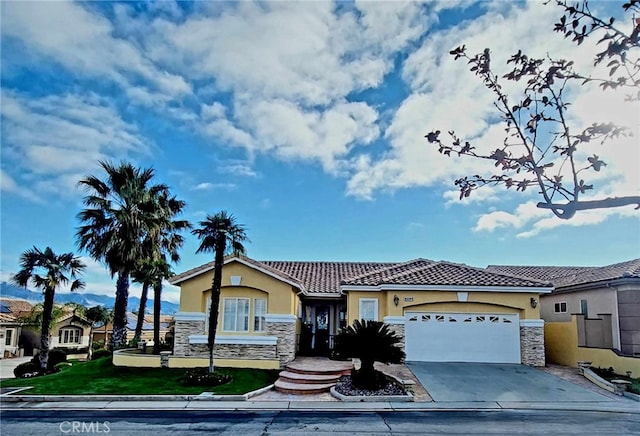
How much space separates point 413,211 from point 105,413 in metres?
16.4

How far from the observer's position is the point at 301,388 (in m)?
16.5

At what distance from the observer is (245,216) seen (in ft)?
67.3

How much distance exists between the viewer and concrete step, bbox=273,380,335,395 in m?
16.4

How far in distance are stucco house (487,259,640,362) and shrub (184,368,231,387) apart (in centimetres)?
1484

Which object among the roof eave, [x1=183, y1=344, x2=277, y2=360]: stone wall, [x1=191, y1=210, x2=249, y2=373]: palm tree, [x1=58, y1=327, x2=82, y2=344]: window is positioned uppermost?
[x1=191, y1=210, x2=249, y2=373]: palm tree

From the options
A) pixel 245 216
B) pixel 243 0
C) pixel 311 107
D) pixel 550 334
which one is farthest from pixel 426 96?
pixel 550 334

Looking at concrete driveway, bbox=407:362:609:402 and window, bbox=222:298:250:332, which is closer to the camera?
concrete driveway, bbox=407:362:609:402

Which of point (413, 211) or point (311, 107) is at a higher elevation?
point (311, 107)

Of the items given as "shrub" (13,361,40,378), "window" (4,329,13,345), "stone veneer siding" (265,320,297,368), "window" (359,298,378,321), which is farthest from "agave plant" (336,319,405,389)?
"window" (4,329,13,345)

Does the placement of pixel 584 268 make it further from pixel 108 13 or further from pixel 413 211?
pixel 108 13

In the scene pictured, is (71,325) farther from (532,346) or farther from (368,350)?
(532,346)

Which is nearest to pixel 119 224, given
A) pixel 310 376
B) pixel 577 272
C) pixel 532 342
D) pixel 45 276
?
pixel 45 276

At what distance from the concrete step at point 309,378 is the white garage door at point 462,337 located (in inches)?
196

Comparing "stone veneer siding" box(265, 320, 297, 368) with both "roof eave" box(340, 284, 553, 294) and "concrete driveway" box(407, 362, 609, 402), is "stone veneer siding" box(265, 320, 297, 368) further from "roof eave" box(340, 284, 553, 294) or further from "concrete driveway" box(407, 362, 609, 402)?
"concrete driveway" box(407, 362, 609, 402)
